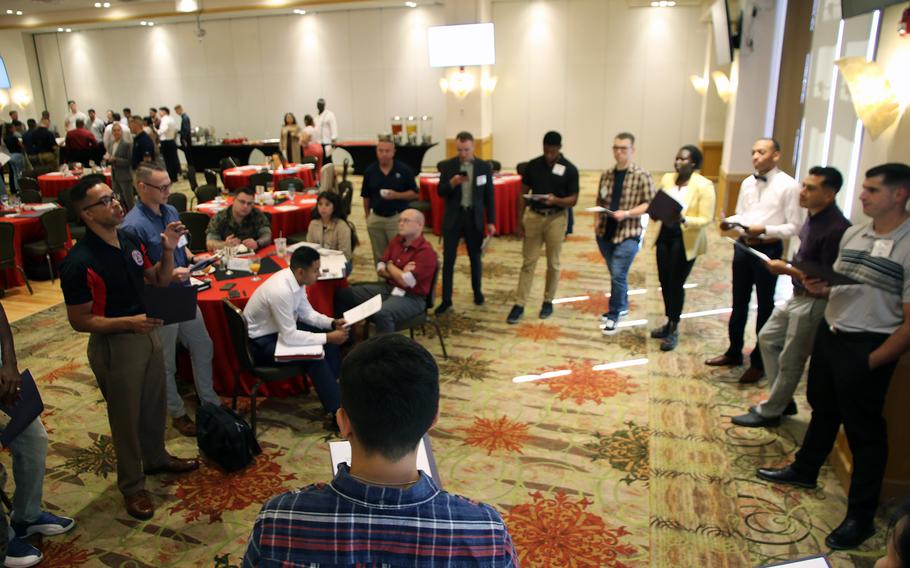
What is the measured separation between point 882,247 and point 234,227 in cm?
477

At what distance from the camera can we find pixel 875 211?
2875 millimetres

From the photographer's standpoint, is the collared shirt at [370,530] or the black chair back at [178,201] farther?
the black chair back at [178,201]

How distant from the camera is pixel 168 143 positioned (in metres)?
14.8

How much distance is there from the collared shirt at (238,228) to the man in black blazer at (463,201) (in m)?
1.70

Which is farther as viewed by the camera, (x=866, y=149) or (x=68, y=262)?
(x=866, y=149)

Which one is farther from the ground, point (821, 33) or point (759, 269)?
point (821, 33)

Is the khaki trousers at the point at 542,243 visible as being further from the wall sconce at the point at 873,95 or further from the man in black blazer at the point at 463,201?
the wall sconce at the point at 873,95

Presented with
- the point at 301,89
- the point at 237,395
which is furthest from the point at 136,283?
the point at 301,89

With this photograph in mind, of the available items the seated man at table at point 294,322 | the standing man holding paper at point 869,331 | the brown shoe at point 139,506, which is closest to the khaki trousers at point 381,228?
the seated man at table at point 294,322

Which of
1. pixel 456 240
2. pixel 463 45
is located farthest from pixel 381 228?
pixel 463 45

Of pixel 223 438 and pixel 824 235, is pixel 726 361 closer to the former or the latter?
pixel 824 235

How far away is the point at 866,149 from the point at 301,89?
15344mm

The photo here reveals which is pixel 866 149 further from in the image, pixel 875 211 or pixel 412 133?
pixel 412 133

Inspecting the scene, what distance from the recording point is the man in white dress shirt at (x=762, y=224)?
427cm
